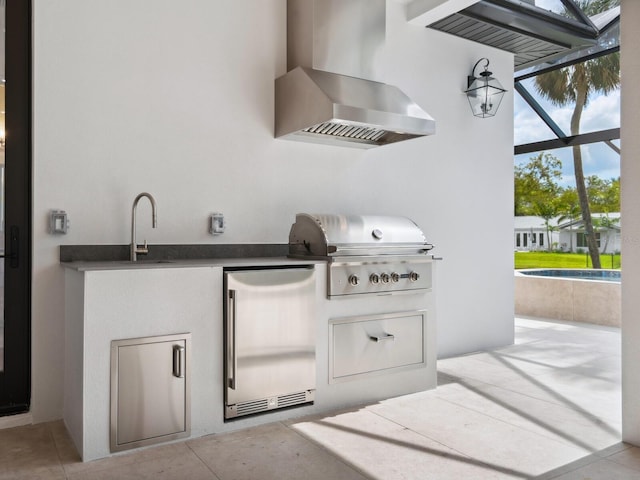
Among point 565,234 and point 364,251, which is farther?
point 565,234

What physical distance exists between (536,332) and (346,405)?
3.18m

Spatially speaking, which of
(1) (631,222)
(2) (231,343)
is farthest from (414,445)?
(1) (631,222)

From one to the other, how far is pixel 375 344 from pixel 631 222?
1.58 m

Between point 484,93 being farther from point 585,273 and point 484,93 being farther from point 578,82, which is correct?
point 585,273

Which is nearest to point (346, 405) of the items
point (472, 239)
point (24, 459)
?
point (24, 459)

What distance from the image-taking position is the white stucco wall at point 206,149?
287 cm

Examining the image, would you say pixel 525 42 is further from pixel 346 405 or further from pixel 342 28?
pixel 346 405

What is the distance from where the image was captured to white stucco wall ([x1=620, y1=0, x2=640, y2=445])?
2.52m

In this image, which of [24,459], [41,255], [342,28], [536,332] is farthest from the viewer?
[536,332]

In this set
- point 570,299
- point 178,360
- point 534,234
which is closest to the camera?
point 178,360

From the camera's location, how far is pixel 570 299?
20.1 feet

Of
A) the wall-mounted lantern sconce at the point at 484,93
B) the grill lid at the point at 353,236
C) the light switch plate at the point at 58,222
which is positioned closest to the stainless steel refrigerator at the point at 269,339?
the grill lid at the point at 353,236

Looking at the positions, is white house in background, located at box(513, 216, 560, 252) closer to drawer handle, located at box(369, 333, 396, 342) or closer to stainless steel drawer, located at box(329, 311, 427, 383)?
stainless steel drawer, located at box(329, 311, 427, 383)

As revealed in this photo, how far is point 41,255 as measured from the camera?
282 cm
